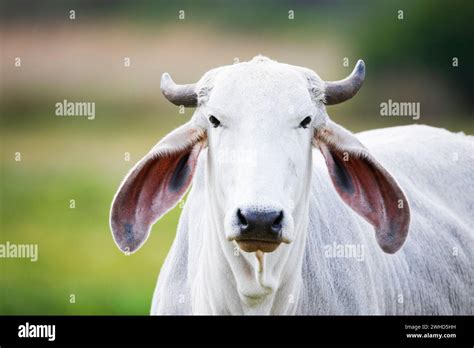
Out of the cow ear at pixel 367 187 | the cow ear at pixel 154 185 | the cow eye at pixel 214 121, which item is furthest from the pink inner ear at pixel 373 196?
the cow ear at pixel 154 185

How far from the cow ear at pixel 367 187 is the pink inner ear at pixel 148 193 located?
3.11 ft

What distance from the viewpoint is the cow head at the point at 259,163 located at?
707 centimetres

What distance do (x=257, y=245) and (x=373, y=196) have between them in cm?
130

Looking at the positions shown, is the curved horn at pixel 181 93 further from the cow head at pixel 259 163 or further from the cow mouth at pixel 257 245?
the cow mouth at pixel 257 245

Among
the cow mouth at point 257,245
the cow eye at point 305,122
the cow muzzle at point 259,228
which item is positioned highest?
the cow eye at point 305,122

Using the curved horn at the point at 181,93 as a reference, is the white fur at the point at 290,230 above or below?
below

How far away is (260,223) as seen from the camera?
6.93m

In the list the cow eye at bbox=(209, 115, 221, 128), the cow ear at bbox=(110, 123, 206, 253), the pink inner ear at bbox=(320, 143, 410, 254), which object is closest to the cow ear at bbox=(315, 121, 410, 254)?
the pink inner ear at bbox=(320, 143, 410, 254)

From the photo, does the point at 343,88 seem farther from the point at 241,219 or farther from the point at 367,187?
the point at 241,219

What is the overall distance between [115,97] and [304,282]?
6534mm

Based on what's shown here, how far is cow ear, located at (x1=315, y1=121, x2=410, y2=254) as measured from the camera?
7883 millimetres

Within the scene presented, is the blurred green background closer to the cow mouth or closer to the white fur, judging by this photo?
the white fur

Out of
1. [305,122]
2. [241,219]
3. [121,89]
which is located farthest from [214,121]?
[121,89]

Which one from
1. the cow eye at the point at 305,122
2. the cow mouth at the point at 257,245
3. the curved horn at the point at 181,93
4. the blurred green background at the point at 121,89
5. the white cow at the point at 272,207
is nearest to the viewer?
the cow mouth at the point at 257,245
